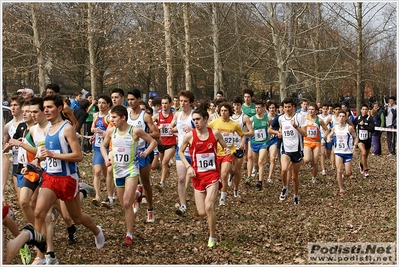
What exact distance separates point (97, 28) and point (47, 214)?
15890 millimetres

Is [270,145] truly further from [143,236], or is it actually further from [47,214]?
[47,214]

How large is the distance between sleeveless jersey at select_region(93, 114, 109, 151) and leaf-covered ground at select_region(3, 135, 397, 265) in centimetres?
111

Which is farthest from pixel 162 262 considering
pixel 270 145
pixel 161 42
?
pixel 161 42

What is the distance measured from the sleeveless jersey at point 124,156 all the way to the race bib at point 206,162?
84 cm

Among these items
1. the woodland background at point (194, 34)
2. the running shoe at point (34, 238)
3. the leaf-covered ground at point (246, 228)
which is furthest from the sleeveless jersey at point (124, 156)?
the woodland background at point (194, 34)

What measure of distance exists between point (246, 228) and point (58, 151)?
3392 millimetres

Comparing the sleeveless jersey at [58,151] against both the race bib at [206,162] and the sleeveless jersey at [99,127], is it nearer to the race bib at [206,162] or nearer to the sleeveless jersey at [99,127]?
the race bib at [206,162]

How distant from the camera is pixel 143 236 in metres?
8.15

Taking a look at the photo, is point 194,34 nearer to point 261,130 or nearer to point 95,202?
point 261,130

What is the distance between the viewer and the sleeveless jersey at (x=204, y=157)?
7746 millimetres

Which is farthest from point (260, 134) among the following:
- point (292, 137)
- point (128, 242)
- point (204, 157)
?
point (128, 242)

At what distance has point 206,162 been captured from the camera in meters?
7.80

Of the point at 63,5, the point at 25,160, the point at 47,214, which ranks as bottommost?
the point at 47,214

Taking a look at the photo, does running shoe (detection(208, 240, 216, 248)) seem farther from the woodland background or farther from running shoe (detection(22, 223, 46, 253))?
the woodland background
